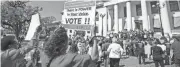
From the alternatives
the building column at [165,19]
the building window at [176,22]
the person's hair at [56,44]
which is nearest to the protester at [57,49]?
the person's hair at [56,44]

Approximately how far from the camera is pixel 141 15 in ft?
96.8

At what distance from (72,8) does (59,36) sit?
9.67ft

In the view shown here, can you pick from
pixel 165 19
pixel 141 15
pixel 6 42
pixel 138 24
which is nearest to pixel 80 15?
pixel 6 42

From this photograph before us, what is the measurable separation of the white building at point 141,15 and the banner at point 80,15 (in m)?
17.9

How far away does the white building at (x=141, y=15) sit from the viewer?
973 inches

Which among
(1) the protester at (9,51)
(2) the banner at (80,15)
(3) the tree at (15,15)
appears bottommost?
(1) the protester at (9,51)

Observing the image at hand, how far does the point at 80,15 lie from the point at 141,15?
26.8 m

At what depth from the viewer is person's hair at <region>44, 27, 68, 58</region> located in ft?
5.83

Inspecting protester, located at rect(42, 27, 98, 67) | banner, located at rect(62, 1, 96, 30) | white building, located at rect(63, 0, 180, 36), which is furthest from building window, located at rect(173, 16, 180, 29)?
protester, located at rect(42, 27, 98, 67)

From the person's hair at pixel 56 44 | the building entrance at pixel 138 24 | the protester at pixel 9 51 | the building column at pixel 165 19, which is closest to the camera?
the person's hair at pixel 56 44

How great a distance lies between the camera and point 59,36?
1.78m

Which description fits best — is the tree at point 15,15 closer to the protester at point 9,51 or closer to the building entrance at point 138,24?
the building entrance at point 138,24

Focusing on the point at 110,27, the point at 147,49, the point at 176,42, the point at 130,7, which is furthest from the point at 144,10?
the point at 176,42

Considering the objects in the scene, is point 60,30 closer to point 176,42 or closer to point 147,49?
point 176,42
